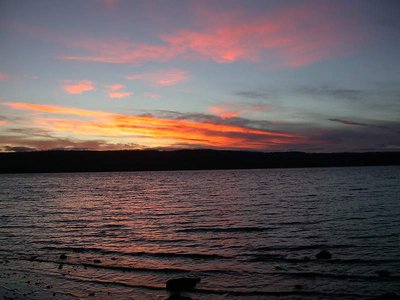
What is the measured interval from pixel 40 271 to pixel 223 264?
10.2 m

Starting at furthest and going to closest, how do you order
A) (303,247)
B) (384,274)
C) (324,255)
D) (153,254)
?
(303,247), (153,254), (324,255), (384,274)

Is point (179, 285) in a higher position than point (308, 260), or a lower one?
higher

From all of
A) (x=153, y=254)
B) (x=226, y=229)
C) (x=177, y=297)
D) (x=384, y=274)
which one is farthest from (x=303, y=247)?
(x=177, y=297)

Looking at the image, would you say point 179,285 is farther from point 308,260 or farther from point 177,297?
point 308,260

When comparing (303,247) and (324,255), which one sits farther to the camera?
(303,247)

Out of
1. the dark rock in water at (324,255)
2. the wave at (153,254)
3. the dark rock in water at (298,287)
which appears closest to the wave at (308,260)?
the dark rock in water at (324,255)

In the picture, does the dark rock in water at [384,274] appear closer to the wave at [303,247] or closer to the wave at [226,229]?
the wave at [303,247]

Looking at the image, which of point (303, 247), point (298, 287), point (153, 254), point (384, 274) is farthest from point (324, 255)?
point (153, 254)

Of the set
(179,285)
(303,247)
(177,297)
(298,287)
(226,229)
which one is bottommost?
(226,229)

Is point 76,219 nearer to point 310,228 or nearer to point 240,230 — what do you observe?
point 240,230

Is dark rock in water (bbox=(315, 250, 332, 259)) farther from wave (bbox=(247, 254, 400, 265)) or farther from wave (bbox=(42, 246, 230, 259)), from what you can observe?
wave (bbox=(42, 246, 230, 259))

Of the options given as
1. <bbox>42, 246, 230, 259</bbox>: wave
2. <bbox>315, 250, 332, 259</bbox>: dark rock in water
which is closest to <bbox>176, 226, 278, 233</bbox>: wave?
<bbox>42, 246, 230, 259</bbox>: wave

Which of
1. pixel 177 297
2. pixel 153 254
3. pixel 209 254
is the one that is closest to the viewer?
pixel 177 297

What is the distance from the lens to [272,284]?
56.5ft
